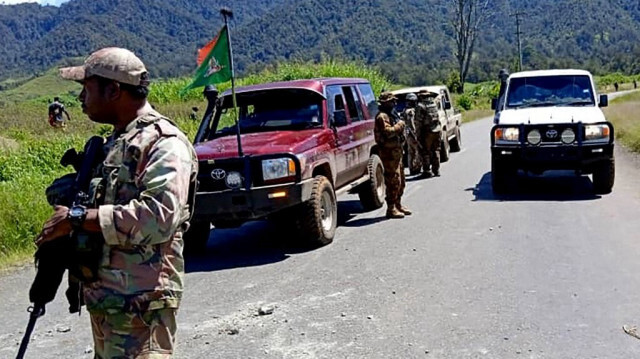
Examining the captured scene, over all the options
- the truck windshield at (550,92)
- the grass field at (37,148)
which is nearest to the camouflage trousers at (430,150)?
the truck windshield at (550,92)

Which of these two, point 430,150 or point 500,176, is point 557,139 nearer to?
point 500,176

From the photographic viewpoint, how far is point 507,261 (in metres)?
7.14

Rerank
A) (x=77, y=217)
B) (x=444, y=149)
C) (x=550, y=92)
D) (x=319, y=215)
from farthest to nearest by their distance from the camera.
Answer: (x=444, y=149) < (x=550, y=92) < (x=319, y=215) < (x=77, y=217)

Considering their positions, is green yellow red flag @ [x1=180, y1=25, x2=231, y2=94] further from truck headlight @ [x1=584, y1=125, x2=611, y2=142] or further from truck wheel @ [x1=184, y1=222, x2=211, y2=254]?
truck headlight @ [x1=584, y1=125, x2=611, y2=142]

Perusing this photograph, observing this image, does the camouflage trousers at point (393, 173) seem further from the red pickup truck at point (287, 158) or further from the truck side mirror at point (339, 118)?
the truck side mirror at point (339, 118)

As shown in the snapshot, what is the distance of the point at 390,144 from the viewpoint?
9.63 meters

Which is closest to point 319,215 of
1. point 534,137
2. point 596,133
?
point 534,137

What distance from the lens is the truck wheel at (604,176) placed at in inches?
418

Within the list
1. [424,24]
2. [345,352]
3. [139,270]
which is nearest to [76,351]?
[345,352]

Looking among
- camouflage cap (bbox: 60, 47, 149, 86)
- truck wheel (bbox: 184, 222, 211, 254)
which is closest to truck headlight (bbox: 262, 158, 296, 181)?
truck wheel (bbox: 184, 222, 211, 254)

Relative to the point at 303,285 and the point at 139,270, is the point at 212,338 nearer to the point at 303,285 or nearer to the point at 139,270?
the point at 303,285

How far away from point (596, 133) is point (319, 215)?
187 inches

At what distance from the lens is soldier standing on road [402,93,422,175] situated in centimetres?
1351

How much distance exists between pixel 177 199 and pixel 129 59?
57 cm
